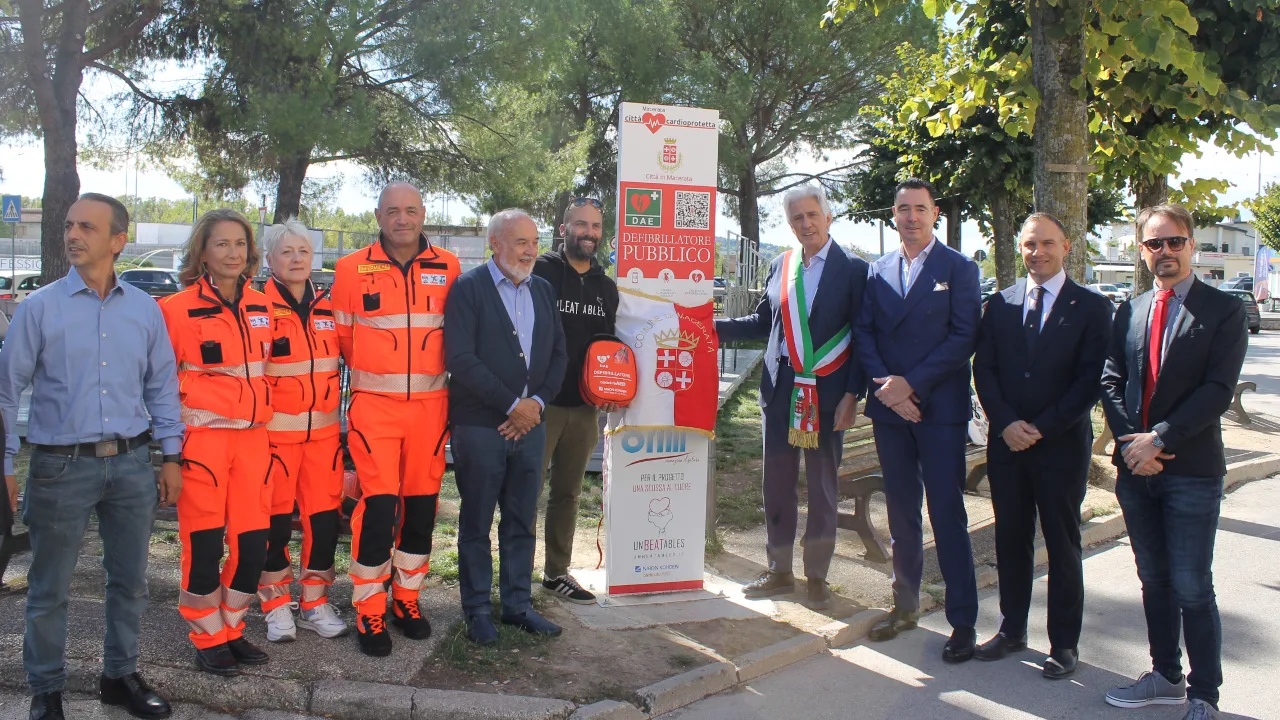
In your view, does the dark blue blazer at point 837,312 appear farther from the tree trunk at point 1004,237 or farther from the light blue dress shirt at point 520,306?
the tree trunk at point 1004,237

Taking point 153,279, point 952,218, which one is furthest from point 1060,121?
point 153,279

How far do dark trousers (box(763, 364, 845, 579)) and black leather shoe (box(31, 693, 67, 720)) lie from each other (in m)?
3.37

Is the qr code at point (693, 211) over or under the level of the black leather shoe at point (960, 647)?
over

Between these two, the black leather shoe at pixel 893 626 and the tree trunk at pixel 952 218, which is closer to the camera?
the black leather shoe at pixel 893 626

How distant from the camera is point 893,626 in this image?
501 cm

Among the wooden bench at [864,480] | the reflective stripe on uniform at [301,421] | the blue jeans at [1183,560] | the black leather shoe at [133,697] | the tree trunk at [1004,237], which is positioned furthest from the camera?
the tree trunk at [1004,237]

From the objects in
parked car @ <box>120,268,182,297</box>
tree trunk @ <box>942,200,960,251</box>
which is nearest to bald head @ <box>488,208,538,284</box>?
tree trunk @ <box>942,200,960,251</box>

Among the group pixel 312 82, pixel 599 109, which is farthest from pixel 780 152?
pixel 312 82

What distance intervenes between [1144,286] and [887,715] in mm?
8201

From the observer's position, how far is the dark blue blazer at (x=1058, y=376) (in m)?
4.35

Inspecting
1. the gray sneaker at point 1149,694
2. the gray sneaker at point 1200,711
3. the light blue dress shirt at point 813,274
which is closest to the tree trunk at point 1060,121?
the light blue dress shirt at point 813,274

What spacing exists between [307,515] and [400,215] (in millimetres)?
1438

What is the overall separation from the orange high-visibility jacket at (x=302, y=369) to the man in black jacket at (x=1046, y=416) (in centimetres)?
303

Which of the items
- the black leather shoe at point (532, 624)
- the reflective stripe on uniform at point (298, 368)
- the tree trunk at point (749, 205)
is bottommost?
the black leather shoe at point (532, 624)
